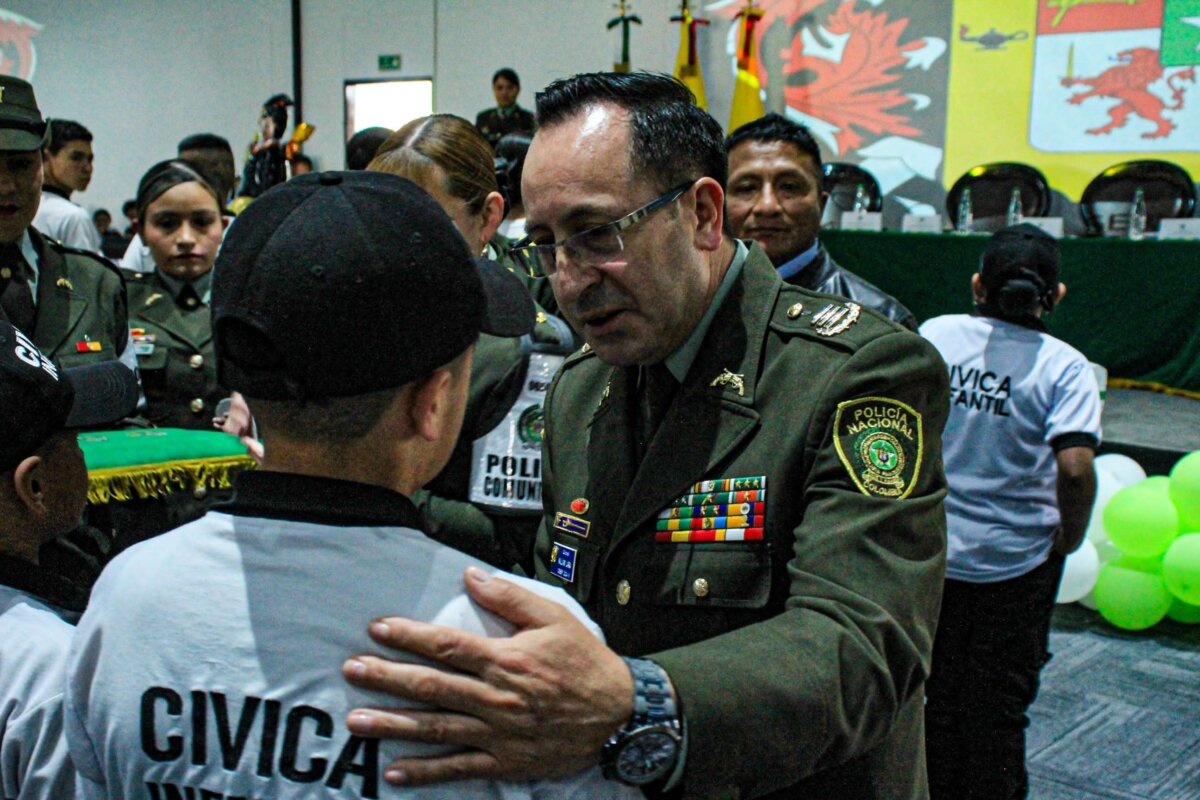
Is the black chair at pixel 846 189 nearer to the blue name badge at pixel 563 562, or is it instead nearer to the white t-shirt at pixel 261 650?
→ the blue name badge at pixel 563 562

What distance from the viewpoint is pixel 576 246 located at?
112 centimetres

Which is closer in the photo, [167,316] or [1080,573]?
[167,316]

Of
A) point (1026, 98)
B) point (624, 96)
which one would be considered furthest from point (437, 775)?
point (1026, 98)

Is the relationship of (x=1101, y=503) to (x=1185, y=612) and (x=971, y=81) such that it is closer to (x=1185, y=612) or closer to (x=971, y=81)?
(x=1185, y=612)

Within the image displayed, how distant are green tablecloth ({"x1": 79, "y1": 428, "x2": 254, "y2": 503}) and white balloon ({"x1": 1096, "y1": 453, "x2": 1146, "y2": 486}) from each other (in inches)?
130

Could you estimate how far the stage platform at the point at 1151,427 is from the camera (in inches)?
185

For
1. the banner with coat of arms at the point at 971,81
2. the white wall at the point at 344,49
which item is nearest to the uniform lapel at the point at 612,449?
the banner with coat of arms at the point at 971,81

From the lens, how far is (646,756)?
77 centimetres

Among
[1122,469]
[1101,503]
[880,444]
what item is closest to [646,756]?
[880,444]

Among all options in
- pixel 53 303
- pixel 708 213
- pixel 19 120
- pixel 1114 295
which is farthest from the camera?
pixel 1114 295

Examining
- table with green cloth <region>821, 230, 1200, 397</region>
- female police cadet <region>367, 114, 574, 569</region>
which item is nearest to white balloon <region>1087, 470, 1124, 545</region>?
table with green cloth <region>821, 230, 1200, 397</region>

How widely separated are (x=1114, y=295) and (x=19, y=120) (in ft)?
18.0

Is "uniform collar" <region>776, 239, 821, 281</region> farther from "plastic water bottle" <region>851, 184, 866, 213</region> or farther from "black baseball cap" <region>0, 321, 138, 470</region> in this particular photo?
"plastic water bottle" <region>851, 184, 866, 213</region>

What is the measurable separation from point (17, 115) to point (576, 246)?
1.74 metres
